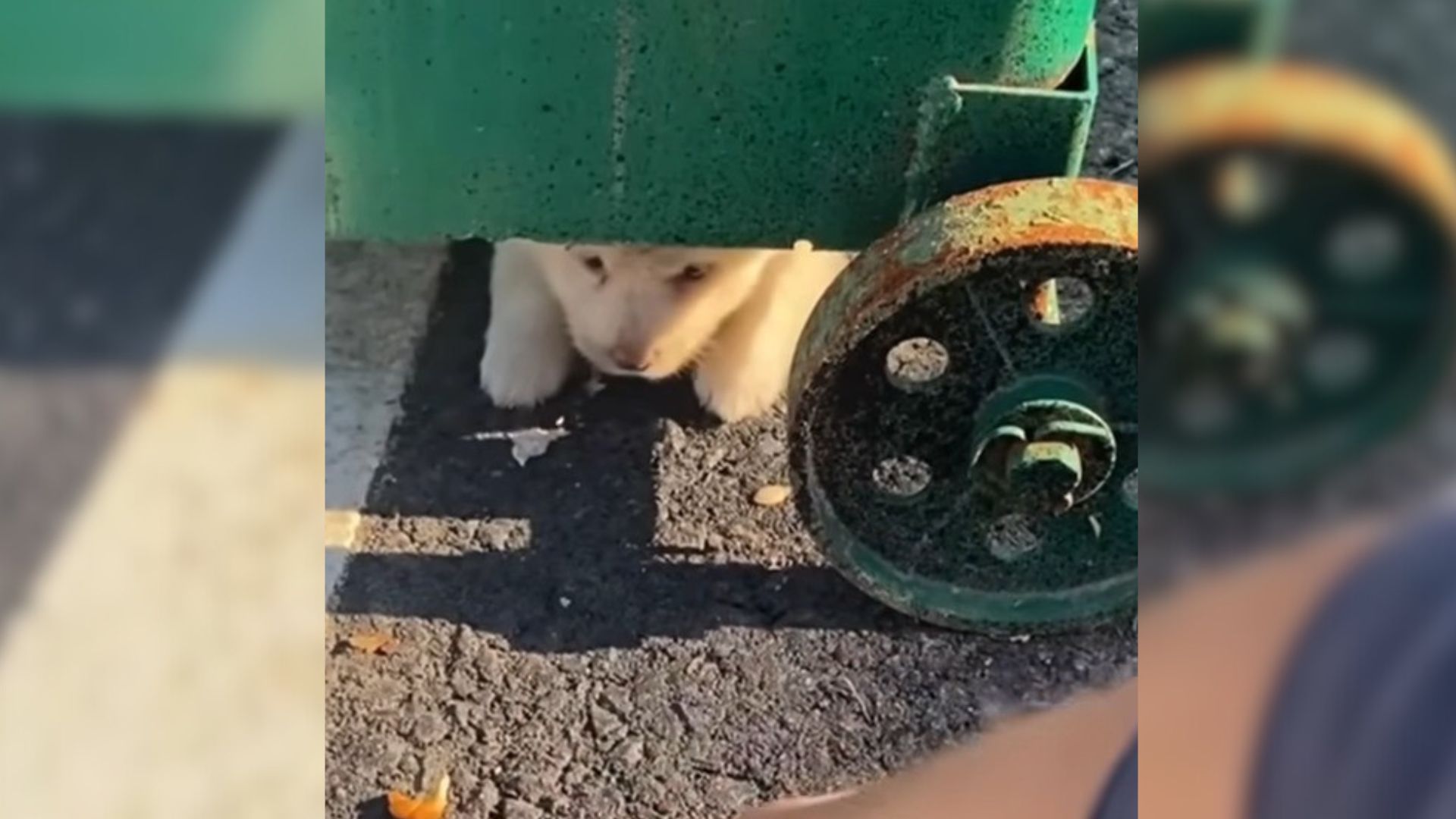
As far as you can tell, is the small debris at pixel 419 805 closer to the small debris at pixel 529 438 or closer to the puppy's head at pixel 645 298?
the small debris at pixel 529 438

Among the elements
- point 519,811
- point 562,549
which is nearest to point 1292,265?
point 519,811

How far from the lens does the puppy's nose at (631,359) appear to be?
2223 millimetres

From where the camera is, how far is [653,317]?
2.20 m

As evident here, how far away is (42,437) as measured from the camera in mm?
396

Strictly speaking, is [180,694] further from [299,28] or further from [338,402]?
[338,402]

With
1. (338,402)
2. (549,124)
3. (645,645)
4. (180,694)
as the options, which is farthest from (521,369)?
(180,694)

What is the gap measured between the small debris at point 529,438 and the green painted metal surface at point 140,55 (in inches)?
73.7

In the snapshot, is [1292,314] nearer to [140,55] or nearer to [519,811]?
[140,55]

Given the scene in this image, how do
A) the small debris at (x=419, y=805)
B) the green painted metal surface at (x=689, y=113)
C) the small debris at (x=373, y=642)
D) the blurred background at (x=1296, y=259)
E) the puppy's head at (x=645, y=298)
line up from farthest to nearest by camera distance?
the puppy's head at (x=645, y=298) → the small debris at (x=373, y=642) → the small debris at (x=419, y=805) → the green painted metal surface at (x=689, y=113) → the blurred background at (x=1296, y=259)

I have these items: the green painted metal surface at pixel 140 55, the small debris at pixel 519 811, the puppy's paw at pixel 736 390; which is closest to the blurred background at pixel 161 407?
the green painted metal surface at pixel 140 55

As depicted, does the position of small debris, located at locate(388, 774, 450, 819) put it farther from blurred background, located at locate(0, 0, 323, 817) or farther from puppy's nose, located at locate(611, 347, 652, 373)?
blurred background, located at locate(0, 0, 323, 817)

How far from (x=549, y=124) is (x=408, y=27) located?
0.15 metres

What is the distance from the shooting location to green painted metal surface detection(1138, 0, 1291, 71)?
0.32 metres

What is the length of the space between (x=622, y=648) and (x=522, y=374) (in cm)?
47
